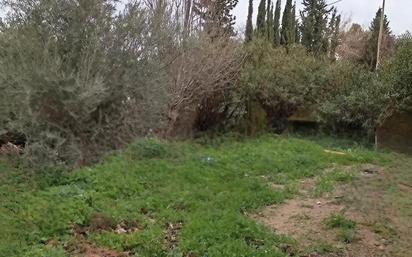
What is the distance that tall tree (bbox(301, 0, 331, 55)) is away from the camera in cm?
2554

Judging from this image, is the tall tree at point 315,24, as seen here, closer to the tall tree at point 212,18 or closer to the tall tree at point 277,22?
the tall tree at point 277,22

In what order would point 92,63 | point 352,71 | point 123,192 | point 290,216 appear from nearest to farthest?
point 290,216 → point 123,192 → point 92,63 → point 352,71

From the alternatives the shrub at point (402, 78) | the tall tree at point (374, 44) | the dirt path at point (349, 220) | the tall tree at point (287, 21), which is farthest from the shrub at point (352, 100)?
the tall tree at point (374, 44)

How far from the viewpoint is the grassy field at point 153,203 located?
5074 mm

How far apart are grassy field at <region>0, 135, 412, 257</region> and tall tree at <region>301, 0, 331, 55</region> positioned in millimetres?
16633

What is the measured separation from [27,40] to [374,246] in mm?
5729

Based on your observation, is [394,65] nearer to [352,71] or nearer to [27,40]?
[352,71]

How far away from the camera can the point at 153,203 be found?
641 centimetres

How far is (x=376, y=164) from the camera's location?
33.4ft

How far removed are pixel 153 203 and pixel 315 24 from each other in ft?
72.7

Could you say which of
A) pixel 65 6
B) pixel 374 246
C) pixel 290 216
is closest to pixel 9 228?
pixel 290 216

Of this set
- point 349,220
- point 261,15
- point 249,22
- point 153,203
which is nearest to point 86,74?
point 153,203

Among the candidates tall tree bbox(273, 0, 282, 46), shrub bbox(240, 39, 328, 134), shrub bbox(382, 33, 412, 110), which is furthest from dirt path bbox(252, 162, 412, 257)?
tall tree bbox(273, 0, 282, 46)

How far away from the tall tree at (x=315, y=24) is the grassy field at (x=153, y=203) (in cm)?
1663
